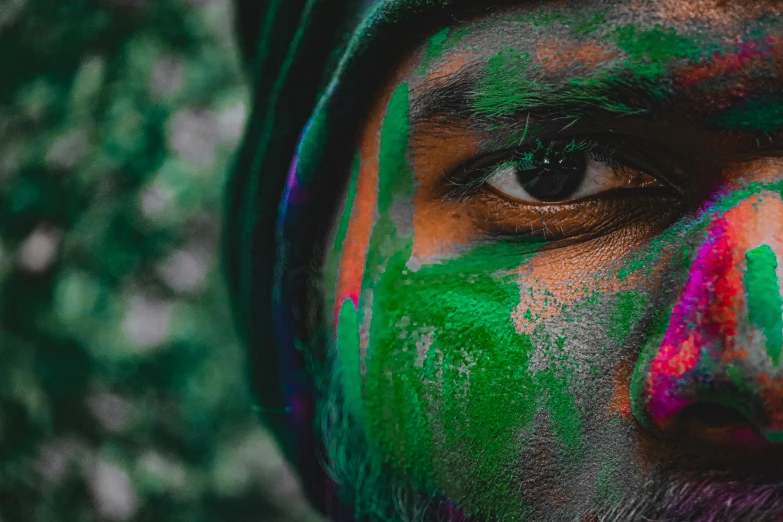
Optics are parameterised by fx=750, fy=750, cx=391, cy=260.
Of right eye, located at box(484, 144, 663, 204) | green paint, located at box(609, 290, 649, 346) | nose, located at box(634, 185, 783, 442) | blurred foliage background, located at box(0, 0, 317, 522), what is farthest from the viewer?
blurred foliage background, located at box(0, 0, 317, 522)

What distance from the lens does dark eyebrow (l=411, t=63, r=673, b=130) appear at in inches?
39.4

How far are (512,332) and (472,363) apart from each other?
8 centimetres

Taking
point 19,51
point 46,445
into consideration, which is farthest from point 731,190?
point 19,51

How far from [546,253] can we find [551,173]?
A: 125 mm

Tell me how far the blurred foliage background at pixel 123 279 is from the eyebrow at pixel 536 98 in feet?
6.37

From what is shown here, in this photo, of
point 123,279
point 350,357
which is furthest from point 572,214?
point 123,279

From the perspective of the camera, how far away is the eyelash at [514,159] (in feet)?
3.55

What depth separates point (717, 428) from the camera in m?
0.91

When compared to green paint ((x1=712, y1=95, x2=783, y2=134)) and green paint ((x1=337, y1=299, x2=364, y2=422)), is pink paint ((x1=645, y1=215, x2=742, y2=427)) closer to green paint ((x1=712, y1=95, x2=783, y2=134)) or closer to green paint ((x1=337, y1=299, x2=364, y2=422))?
green paint ((x1=712, y1=95, x2=783, y2=134))

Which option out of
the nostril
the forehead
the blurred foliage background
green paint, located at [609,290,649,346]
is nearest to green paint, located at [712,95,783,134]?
the forehead

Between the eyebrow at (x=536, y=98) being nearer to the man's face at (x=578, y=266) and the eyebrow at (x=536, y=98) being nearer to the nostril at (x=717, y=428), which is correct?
the man's face at (x=578, y=266)

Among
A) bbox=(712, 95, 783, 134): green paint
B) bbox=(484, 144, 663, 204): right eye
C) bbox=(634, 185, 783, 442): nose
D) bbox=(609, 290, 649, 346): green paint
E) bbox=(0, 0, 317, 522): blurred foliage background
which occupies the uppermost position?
bbox=(0, 0, 317, 522): blurred foliage background

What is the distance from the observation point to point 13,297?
122 inches

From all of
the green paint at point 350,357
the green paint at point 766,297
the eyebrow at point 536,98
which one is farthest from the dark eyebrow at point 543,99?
the green paint at point 350,357
